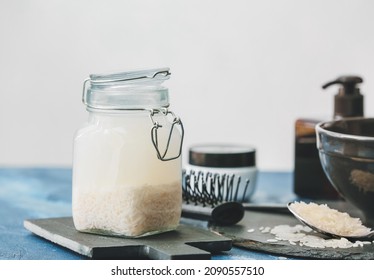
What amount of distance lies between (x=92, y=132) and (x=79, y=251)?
0.10 m

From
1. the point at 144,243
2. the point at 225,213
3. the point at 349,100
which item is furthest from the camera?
the point at 349,100

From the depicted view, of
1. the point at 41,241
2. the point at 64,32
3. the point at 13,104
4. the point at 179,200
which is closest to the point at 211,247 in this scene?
the point at 179,200

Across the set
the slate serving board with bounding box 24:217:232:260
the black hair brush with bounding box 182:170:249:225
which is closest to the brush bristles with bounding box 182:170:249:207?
the black hair brush with bounding box 182:170:249:225

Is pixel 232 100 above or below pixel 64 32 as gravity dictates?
below

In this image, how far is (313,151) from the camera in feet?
3.11

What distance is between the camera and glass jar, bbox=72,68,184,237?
66cm

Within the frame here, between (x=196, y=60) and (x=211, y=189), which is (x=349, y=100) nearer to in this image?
(x=211, y=189)

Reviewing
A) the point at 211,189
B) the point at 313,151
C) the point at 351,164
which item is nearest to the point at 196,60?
the point at 313,151

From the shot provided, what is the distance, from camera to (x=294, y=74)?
1.64 m

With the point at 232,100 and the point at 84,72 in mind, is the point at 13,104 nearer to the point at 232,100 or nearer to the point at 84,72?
the point at 84,72

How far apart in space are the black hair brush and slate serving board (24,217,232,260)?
0.20 ft

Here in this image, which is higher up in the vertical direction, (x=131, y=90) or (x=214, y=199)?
(x=131, y=90)

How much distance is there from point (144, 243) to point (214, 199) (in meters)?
0.19

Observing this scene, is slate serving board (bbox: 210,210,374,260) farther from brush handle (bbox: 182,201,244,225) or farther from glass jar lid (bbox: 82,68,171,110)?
glass jar lid (bbox: 82,68,171,110)
